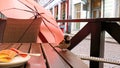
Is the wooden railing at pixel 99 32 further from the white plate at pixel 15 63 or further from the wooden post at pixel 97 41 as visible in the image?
the white plate at pixel 15 63

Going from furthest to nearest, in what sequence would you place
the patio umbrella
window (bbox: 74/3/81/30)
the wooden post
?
window (bbox: 74/3/81/30) → the patio umbrella → the wooden post

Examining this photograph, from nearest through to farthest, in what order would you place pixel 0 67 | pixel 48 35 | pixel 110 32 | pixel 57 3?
pixel 0 67
pixel 110 32
pixel 48 35
pixel 57 3

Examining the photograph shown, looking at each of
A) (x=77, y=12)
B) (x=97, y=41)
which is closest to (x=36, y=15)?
(x=97, y=41)

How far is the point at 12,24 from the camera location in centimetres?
248

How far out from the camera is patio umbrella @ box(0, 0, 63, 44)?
2774 millimetres

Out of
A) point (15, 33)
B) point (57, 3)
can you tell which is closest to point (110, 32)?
point (15, 33)

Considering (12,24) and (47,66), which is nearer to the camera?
(47,66)

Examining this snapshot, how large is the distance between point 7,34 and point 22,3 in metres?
0.74

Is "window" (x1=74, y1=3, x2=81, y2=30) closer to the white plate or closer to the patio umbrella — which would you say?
the patio umbrella

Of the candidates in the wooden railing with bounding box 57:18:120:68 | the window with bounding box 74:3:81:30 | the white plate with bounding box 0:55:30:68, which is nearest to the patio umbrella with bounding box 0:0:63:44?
the wooden railing with bounding box 57:18:120:68

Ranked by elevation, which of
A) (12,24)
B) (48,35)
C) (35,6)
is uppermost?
(35,6)

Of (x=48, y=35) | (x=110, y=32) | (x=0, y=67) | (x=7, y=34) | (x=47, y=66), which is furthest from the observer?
(x=48, y=35)

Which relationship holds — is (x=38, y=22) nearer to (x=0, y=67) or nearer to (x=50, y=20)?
(x=50, y=20)

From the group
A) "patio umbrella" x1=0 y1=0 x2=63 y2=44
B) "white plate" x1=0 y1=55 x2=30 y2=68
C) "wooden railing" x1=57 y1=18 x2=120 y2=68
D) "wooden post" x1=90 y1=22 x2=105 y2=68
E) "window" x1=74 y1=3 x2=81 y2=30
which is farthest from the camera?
"window" x1=74 y1=3 x2=81 y2=30
